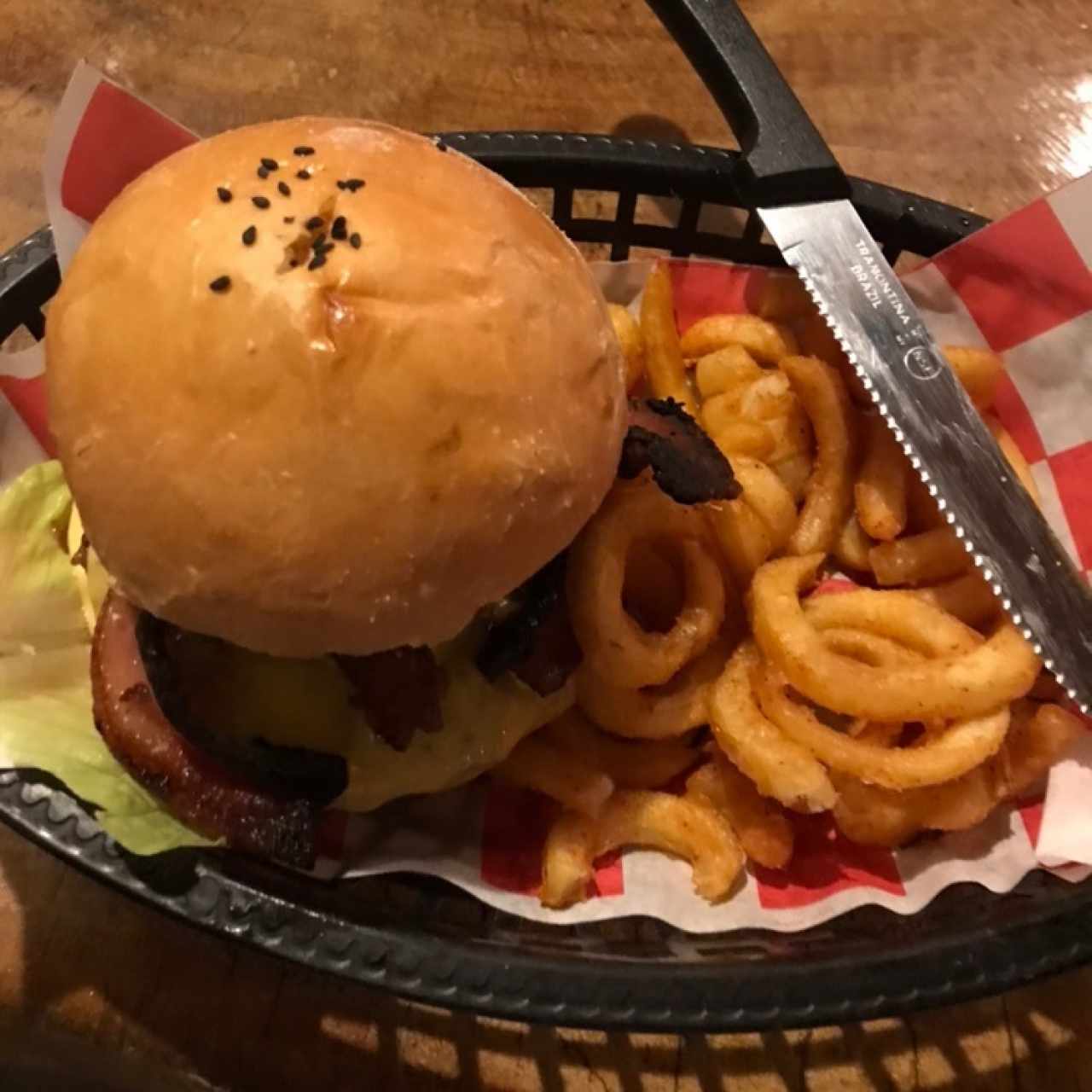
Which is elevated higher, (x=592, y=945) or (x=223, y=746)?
(x=223, y=746)

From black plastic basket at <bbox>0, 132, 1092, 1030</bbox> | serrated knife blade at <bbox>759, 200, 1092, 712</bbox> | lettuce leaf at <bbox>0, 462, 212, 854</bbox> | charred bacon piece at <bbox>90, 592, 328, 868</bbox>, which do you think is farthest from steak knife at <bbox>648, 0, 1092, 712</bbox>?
lettuce leaf at <bbox>0, 462, 212, 854</bbox>

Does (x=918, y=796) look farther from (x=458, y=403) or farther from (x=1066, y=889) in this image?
(x=458, y=403)

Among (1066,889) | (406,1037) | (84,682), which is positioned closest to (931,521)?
(1066,889)

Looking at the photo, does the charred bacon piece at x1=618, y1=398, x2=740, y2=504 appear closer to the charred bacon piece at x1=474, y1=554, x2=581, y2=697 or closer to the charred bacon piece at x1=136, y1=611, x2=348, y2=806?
the charred bacon piece at x1=474, y1=554, x2=581, y2=697

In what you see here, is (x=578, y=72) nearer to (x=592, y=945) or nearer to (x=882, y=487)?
(x=882, y=487)

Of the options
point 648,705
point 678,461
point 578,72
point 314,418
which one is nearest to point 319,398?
point 314,418

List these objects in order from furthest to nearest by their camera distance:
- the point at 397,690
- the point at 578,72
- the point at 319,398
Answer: the point at 578,72, the point at 397,690, the point at 319,398

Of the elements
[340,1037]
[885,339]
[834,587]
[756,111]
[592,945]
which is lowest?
[340,1037]
